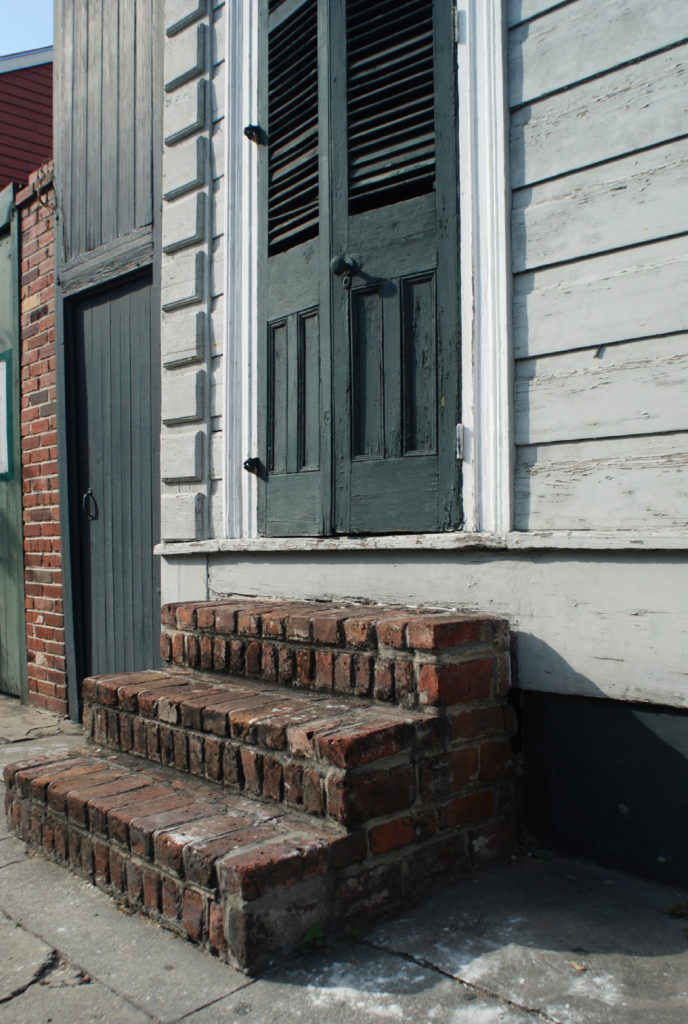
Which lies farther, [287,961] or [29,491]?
[29,491]

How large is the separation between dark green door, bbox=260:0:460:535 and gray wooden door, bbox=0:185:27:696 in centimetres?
261

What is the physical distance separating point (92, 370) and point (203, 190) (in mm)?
1440

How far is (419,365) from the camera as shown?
2.87m

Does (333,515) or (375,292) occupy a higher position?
(375,292)

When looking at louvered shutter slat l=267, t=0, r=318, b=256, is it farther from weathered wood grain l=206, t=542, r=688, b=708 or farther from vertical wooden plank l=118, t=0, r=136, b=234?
weathered wood grain l=206, t=542, r=688, b=708

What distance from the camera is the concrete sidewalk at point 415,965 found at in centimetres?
166

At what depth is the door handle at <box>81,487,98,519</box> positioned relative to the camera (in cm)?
479

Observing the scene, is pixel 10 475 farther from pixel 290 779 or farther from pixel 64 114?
pixel 290 779

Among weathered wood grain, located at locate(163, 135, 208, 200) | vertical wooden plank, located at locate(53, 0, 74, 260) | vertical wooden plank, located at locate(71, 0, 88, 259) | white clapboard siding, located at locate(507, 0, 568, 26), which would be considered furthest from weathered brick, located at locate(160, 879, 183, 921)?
vertical wooden plank, located at locate(53, 0, 74, 260)

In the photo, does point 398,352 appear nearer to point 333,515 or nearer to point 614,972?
point 333,515

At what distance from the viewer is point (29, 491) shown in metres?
5.28

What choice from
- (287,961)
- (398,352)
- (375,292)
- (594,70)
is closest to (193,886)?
(287,961)

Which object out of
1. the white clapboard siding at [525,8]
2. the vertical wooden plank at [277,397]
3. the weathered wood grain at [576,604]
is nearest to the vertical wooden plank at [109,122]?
the vertical wooden plank at [277,397]

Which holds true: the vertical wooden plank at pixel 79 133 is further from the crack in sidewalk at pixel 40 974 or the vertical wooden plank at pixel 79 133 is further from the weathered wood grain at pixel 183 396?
the crack in sidewalk at pixel 40 974
